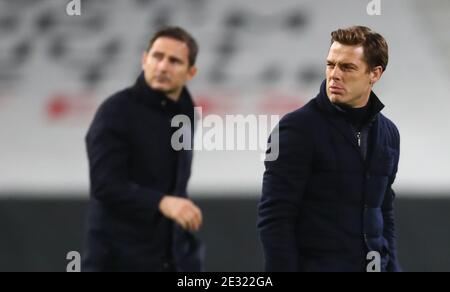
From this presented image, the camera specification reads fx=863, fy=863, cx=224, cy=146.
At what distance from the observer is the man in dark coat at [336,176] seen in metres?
1.60

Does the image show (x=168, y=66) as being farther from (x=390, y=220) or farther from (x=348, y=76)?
(x=390, y=220)

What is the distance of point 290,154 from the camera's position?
1.61m

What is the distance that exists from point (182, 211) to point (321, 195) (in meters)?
0.28

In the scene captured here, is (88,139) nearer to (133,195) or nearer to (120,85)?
(133,195)

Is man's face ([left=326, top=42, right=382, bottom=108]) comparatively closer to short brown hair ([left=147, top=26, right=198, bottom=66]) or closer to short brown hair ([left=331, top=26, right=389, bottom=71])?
short brown hair ([left=331, top=26, right=389, bottom=71])

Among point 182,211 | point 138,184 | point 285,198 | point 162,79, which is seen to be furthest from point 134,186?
point 285,198

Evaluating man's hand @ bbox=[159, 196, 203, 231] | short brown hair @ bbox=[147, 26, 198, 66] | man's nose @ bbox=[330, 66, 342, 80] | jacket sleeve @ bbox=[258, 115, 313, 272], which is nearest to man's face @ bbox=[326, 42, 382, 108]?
man's nose @ bbox=[330, 66, 342, 80]

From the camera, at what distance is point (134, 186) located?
1.84 metres

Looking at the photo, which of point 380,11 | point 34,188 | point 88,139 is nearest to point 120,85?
point 34,188

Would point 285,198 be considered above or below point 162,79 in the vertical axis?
below

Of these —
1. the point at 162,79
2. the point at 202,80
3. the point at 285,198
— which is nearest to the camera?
the point at 285,198

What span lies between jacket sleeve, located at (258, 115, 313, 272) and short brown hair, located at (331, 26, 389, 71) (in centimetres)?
21

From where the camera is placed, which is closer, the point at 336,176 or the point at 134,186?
the point at 336,176
